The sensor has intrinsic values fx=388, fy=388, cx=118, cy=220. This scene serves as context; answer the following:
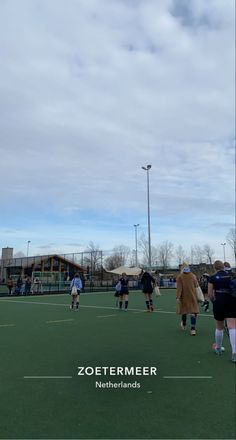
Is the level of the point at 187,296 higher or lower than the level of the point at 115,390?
higher

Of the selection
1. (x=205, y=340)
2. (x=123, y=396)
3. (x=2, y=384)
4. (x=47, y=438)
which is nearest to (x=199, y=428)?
(x=123, y=396)

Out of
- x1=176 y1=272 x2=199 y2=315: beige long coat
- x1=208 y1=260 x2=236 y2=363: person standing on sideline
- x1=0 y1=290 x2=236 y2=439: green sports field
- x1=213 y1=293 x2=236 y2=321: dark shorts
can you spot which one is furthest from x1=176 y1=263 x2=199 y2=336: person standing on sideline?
x1=213 y1=293 x2=236 y2=321: dark shorts

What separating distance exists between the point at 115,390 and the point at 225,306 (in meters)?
2.65

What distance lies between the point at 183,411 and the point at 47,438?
1533 mm

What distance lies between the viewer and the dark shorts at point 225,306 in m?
6.72

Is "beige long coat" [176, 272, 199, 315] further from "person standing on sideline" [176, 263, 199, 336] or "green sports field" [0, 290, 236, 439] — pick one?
"green sports field" [0, 290, 236, 439]

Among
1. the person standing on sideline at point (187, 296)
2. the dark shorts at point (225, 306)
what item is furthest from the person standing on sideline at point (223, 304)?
the person standing on sideline at point (187, 296)

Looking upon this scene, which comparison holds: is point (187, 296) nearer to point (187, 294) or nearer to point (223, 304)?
point (187, 294)

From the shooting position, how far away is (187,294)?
948 centimetres

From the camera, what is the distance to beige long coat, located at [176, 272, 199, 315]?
9.38 metres

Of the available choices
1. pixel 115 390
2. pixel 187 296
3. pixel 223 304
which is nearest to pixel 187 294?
pixel 187 296

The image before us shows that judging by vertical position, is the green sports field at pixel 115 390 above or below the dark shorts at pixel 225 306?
below

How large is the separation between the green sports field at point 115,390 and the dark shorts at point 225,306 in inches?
29.8

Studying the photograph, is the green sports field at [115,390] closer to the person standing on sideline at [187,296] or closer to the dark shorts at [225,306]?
the person standing on sideline at [187,296]
